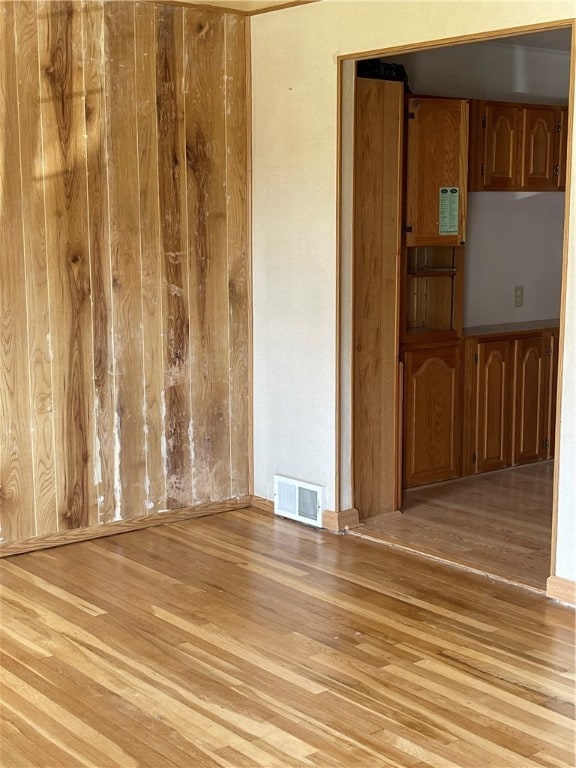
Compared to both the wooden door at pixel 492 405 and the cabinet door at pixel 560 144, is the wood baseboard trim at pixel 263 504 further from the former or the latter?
the cabinet door at pixel 560 144

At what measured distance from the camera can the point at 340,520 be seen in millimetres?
5180

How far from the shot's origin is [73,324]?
4938 millimetres

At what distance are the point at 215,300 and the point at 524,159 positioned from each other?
2143 mm

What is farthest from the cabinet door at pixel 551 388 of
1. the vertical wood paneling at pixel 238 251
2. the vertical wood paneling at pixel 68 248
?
the vertical wood paneling at pixel 68 248

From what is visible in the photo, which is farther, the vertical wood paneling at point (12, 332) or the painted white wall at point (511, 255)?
the painted white wall at point (511, 255)

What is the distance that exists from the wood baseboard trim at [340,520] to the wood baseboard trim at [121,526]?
24.1 inches

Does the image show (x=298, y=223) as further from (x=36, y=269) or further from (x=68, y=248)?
(x=36, y=269)

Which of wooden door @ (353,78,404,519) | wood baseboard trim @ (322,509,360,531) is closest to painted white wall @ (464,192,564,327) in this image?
wooden door @ (353,78,404,519)

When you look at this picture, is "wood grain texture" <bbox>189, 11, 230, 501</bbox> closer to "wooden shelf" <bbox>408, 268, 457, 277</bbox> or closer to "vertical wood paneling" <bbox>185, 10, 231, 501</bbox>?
"vertical wood paneling" <bbox>185, 10, 231, 501</bbox>

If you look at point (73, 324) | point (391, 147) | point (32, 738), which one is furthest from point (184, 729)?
point (391, 147)

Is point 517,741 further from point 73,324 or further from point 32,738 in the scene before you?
point 73,324

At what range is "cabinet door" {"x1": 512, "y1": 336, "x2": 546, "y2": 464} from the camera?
6336mm

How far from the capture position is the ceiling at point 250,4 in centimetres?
507

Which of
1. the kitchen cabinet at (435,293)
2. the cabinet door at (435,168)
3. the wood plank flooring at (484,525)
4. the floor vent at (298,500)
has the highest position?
the cabinet door at (435,168)
